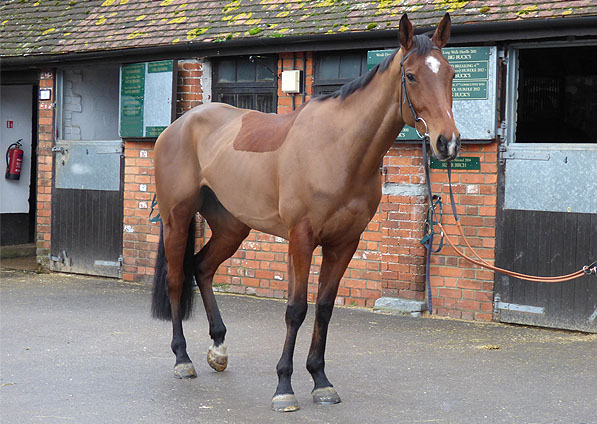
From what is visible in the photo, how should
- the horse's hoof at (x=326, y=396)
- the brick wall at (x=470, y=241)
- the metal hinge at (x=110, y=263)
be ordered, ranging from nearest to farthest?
the horse's hoof at (x=326, y=396) < the brick wall at (x=470, y=241) < the metal hinge at (x=110, y=263)

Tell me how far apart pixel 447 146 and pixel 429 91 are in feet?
1.23

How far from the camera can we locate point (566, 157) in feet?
26.4

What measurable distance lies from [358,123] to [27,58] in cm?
749

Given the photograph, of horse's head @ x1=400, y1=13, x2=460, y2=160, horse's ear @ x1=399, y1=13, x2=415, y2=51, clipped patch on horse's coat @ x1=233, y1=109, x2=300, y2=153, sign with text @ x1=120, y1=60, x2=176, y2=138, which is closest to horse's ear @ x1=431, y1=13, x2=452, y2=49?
horse's head @ x1=400, y1=13, x2=460, y2=160

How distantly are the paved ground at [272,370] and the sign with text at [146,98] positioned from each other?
2.38 meters

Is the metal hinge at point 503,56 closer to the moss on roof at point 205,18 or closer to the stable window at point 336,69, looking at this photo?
the moss on roof at point 205,18

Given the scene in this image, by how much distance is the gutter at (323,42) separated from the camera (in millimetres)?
7781

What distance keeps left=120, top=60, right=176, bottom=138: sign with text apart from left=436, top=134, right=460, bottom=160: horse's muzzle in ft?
19.9

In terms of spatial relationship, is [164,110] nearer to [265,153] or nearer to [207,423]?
[265,153]

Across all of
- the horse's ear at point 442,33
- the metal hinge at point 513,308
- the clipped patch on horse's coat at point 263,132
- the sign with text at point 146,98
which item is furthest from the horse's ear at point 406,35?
the sign with text at point 146,98

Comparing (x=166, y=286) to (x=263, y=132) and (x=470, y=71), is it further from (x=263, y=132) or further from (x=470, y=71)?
(x=470, y=71)

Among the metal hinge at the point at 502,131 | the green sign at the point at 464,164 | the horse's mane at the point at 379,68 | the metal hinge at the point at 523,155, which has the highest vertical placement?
the horse's mane at the point at 379,68

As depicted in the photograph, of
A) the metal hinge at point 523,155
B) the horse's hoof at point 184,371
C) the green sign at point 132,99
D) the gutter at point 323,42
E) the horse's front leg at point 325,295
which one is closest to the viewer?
the horse's front leg at point 325,295

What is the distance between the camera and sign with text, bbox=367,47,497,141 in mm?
8336
